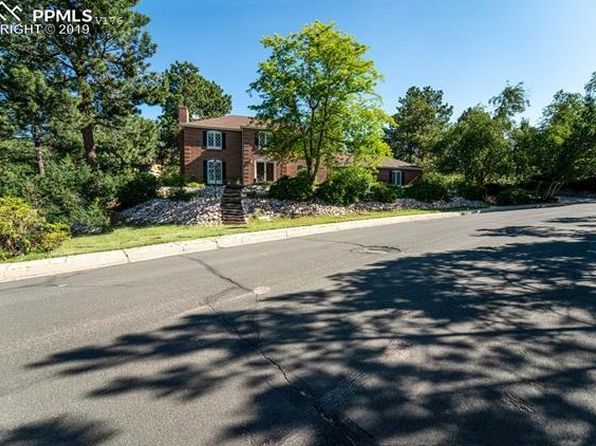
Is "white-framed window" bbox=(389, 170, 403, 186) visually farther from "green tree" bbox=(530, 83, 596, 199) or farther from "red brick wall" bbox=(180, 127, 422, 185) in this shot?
"green tree" bbox=(530, 83, 596, 199)

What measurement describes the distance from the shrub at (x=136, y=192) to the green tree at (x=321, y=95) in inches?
359

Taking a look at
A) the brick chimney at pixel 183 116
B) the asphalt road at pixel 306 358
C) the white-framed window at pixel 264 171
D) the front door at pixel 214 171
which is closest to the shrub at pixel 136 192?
the front door at pixel 214 171

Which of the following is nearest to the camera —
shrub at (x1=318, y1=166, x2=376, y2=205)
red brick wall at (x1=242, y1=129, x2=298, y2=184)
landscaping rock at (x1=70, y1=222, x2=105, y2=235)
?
landscaping rock at (x1=70, y1=222, x2=105, y2=235)

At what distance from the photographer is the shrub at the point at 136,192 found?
22953 millimetres

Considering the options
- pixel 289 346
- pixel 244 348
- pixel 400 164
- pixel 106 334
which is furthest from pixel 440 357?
pixel 400 164

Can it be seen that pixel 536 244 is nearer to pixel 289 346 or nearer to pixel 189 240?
pixel 289 346

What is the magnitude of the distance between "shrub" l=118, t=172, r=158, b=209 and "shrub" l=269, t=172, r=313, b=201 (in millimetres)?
8745

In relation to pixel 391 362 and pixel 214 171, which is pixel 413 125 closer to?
pixel 214 171

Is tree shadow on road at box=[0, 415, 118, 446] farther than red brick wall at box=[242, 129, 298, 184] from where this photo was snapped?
No

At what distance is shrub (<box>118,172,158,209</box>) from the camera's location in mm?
22953

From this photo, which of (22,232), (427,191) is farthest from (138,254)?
(427,191)

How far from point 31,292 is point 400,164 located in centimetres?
4063

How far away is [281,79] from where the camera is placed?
1942cm

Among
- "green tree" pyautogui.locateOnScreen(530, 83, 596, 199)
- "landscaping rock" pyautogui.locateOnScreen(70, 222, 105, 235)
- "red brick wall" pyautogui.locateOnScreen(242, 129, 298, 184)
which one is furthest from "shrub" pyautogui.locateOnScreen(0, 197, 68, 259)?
"green tree" pyautogui.locateOnScreen(530, 83, 596, 199)
